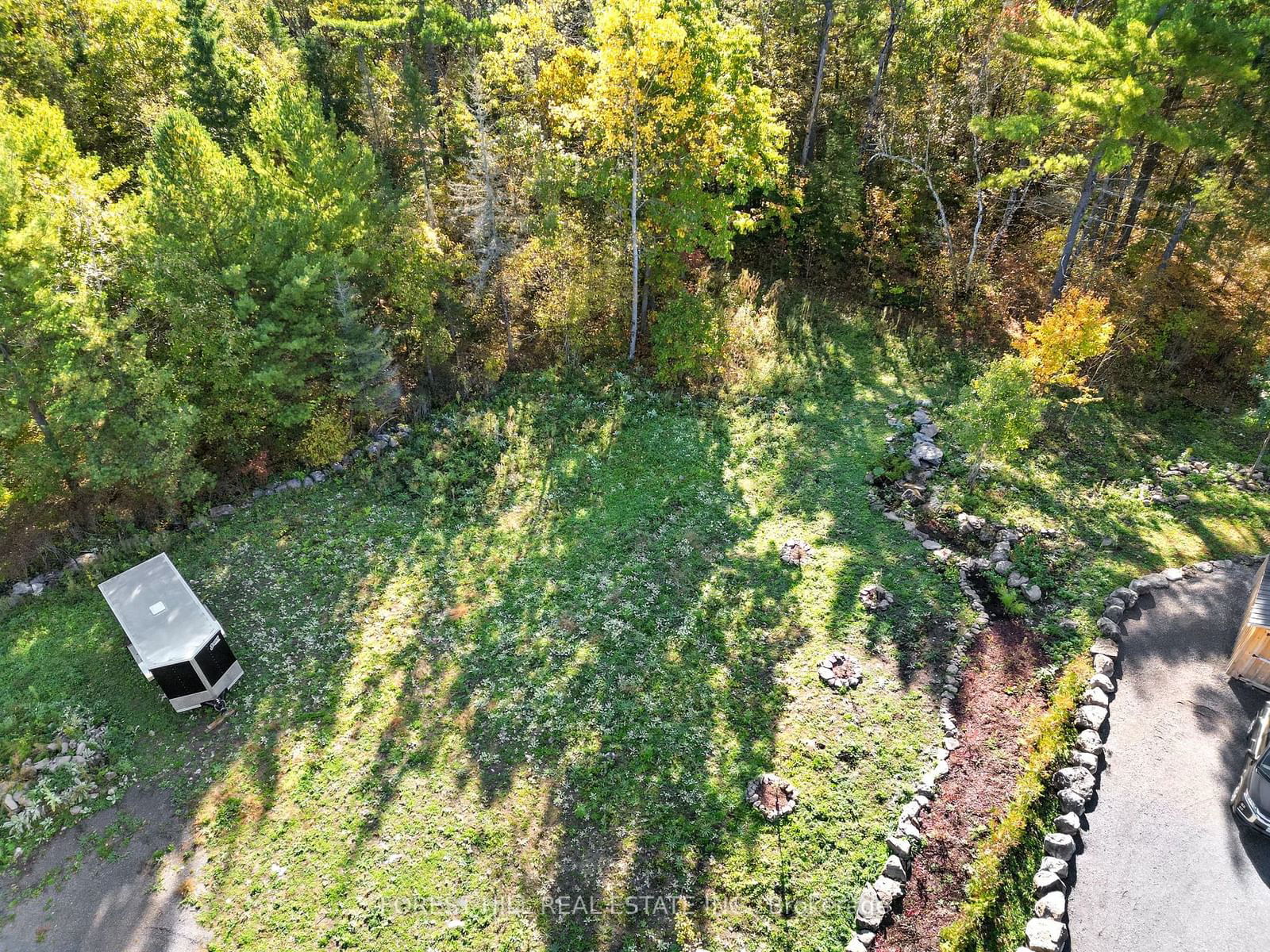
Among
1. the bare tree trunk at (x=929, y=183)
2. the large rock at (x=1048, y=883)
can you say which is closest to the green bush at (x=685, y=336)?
the bare tree trunk at (x=929, y=183)

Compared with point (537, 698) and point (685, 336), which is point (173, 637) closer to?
point (537, 698)

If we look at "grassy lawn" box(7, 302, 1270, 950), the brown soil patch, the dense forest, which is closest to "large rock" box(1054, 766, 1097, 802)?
the brown soil patch

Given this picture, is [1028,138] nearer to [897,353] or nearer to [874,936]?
[897,353]

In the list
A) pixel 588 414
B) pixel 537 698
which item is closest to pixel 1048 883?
pixel 537 698

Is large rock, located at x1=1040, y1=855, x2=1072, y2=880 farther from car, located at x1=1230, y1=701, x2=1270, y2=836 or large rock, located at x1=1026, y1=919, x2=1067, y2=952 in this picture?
car, located at x1=1230, y1=701, x2=1270, y2=836

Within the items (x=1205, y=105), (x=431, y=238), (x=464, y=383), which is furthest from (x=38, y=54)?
(x=1205, y=105)

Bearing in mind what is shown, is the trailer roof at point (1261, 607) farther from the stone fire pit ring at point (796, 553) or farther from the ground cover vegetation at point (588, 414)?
the stone fire pit ring at point (796, 553)
